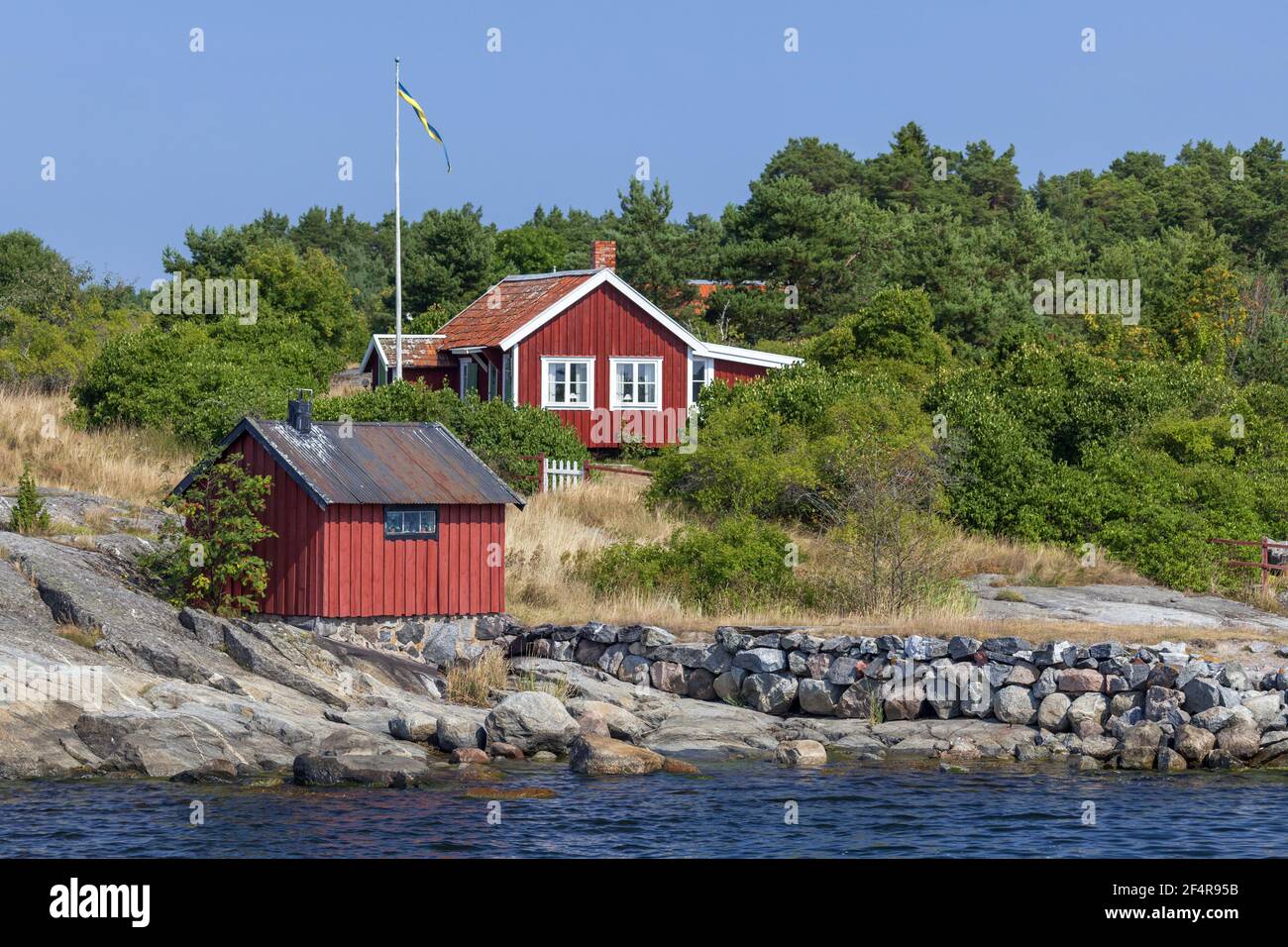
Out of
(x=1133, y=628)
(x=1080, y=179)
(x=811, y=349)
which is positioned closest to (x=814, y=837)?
(x=1133, y=628)

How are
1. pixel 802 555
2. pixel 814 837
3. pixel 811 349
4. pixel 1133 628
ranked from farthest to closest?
1. pixel 811 349
2. pixel 802 555
3. pixel 1133 628
4. pixel 814 837

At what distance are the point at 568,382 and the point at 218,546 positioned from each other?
20.4m

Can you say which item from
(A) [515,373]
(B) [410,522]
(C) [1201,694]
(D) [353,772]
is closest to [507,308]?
(A) [515,373]

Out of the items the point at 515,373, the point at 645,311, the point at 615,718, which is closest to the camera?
the point at 615,718

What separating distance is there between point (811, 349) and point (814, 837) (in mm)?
34730

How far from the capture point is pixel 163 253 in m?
69.8

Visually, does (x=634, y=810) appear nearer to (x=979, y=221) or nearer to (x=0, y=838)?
(x=0, y=838)

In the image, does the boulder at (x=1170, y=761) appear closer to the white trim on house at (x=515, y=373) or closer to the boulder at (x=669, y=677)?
the boulder at (x=669, y=677)

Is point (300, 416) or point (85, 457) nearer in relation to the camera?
point (300, 416)

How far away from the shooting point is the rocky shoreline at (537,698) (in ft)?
64.9

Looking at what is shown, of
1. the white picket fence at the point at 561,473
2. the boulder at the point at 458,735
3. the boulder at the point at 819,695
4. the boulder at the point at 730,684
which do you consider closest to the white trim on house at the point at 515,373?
the white picket fence at the point at 561,473

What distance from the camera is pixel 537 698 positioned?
2169 cm

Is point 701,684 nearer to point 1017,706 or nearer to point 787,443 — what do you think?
point 1017,706
